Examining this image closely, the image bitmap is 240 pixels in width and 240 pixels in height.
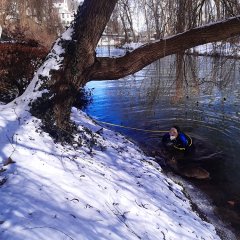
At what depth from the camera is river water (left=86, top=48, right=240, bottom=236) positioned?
20.4 ft

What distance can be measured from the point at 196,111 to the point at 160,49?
8197 millimetres

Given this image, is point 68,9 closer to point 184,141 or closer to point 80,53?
point 184,141

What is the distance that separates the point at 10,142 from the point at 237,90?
521 inches

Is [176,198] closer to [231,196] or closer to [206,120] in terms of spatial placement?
[231,196]

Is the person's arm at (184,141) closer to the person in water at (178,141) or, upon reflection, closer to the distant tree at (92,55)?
the person in water at (178,141)

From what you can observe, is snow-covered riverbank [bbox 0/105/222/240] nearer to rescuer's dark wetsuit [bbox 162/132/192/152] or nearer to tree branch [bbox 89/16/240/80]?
tree branch [bbox 89/16/240/80]

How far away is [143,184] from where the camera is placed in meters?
5.26

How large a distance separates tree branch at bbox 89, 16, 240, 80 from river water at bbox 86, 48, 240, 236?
517 millimetres

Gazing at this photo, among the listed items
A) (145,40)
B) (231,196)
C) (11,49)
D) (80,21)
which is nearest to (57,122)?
(80,21)

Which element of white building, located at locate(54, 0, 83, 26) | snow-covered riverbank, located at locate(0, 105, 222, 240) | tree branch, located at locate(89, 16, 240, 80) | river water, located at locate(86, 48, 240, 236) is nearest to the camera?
snow-covered riverbank, located at locate(0, 105, 222, 240)

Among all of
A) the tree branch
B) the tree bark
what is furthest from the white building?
the tree branch

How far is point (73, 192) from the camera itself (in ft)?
12.5

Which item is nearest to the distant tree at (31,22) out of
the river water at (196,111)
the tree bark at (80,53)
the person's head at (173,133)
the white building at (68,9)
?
the white building at (68,9)

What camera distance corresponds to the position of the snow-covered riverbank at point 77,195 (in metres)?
3.16
